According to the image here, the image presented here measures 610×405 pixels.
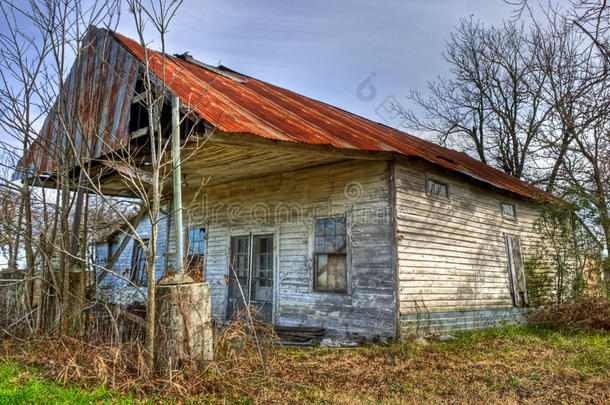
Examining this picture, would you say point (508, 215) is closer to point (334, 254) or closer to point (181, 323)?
point (334, 254)

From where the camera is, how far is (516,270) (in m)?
11.8

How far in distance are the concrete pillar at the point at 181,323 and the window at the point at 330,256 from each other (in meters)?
4.03

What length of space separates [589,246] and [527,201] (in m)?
2.00

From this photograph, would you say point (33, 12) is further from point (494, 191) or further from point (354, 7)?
point (494, 191)

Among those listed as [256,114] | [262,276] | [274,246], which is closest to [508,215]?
[274,246]

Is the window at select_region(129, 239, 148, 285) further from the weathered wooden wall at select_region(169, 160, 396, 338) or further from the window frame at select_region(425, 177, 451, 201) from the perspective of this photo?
the window frame at select_region(425, 177, 451, 201)

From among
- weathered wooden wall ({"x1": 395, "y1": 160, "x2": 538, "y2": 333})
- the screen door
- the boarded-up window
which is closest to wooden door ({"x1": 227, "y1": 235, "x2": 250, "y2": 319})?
the screen door

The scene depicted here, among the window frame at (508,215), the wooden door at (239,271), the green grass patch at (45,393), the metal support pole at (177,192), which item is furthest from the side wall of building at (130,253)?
the window frame at (508,215)

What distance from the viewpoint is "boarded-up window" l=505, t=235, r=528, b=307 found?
1152 cm

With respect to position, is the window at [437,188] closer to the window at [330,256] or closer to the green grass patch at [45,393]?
the window at [330,256]

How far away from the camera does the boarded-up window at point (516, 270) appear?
11516mm

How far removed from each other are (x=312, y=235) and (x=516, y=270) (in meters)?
6.22

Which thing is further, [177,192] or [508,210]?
[508,210]

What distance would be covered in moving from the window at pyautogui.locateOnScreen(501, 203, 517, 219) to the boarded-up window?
614 mm
